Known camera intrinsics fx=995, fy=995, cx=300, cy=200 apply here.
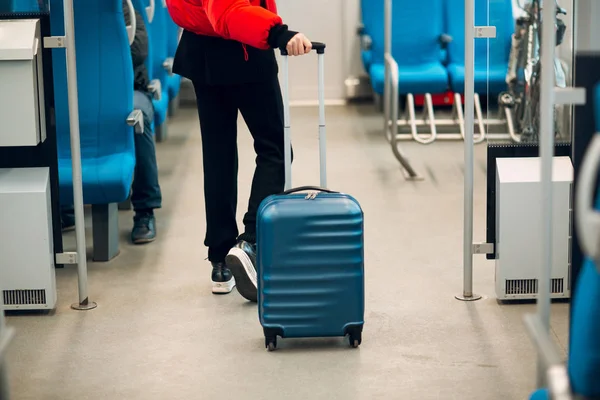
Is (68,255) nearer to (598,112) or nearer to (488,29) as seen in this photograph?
(488,29)

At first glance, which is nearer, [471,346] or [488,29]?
[471,346]

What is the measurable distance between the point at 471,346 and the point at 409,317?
1.13ft

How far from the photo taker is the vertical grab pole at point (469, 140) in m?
3.48

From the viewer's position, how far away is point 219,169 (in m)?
3.70

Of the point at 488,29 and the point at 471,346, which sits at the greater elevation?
the point at 488,29

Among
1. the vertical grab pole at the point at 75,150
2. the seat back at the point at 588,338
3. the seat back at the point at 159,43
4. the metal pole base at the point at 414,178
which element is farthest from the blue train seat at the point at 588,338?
the seat back at the point at 159,43

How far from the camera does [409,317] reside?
140 inches

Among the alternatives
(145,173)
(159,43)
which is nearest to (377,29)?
(159,43)

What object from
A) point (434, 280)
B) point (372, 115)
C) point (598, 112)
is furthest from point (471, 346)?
point (372, 115)

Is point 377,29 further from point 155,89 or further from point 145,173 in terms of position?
point 145,173

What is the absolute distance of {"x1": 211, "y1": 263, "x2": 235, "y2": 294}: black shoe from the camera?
383 cm

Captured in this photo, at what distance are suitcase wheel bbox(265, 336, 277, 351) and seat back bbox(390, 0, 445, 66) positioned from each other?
11.8 feet

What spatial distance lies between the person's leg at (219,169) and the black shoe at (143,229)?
2.72ft

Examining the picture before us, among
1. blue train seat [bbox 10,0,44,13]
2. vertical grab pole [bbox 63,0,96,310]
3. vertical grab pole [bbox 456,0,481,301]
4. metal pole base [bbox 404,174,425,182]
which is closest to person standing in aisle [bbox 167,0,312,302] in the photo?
vertical grab pole [bbox 63,0,96,310]
